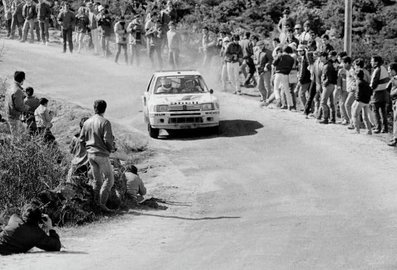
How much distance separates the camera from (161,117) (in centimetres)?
2222

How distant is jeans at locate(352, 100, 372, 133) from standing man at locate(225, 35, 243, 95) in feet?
23.0

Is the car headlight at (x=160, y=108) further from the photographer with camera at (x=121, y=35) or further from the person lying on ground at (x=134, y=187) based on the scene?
the photographer with camera at (x=121, y=35)

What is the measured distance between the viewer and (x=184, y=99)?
22.5 m

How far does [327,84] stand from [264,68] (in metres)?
4.02

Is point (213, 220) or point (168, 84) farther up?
point (168, 84)

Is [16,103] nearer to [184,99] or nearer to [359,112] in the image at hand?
[184,99]

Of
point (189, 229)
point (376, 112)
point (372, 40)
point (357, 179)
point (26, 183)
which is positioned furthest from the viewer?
point (372, 40)

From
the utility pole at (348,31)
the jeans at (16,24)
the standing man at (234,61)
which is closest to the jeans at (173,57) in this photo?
the standing man at (234,61)

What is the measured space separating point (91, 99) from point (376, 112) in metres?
10.4

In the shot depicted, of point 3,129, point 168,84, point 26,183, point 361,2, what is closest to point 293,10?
point 361,2

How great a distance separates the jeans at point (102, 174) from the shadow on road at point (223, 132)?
7.30 m

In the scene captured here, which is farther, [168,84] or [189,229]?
[168,84]

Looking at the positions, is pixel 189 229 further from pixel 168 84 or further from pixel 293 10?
pixel 293 10

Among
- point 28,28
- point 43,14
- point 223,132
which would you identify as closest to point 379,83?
point 223,132
